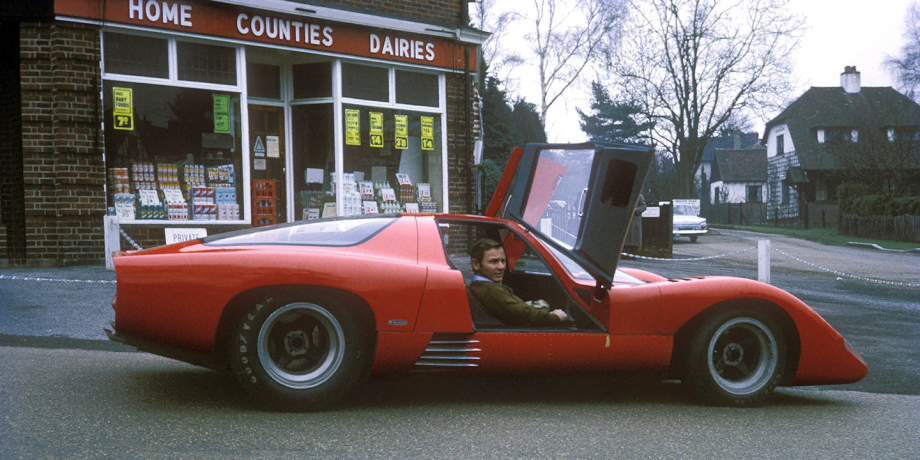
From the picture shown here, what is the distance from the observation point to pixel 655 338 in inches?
198

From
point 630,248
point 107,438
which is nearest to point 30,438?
point 107,438

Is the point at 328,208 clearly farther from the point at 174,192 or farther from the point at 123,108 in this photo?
the point at 123,108

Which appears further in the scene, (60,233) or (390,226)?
(60,233)

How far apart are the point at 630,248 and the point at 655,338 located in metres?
14.6

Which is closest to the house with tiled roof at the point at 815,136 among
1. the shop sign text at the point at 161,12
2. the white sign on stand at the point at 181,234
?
the white sign on stand at the point at 181,234

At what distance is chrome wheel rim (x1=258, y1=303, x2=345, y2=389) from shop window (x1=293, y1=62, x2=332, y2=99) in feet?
31.0

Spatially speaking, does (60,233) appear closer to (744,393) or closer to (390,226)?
(390,226)

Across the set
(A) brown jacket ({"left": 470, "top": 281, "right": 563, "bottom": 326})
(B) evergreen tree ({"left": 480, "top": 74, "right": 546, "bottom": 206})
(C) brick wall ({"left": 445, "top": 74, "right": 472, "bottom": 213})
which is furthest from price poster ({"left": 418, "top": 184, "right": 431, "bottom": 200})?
(B) evergreen tree ({"left": 480, "top": 74, "right": 546, "bottom": 206})

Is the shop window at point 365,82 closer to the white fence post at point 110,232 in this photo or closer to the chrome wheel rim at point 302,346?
the white fence post at point 110,232

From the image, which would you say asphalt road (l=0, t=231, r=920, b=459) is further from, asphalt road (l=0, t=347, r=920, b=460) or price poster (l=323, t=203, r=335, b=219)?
price poster (l=323, t=203, r=335, b=219)

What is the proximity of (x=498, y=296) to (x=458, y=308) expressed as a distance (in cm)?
45

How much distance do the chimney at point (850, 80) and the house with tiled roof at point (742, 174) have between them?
9.91 meters

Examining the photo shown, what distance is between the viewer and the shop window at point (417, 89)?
14.2m

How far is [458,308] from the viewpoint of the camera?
4688 mm
